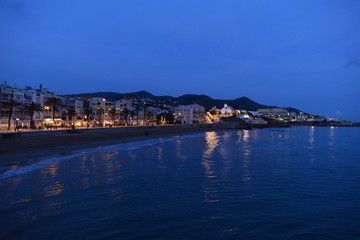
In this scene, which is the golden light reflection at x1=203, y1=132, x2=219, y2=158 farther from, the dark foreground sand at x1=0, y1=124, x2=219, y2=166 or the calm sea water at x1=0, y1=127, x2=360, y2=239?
the dark foreground sand at x1=0, y1=124, x2=219, y2=166

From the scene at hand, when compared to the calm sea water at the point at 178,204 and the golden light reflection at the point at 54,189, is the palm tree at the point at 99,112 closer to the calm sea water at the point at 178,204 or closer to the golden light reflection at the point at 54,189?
the calm sea water at the point at 178,204

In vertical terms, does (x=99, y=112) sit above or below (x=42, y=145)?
above

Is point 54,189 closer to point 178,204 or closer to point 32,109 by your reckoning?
point 178,204

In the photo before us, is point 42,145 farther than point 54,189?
Yes

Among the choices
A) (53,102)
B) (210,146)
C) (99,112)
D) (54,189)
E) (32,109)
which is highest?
(53,102)

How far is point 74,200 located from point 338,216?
10.4 meters

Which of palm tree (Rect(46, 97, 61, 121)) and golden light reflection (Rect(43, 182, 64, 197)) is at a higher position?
palm tree (Rect(46, 97, 61, 121))

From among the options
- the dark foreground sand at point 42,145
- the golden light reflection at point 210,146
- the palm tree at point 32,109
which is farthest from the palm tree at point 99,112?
the golden light reflection at point 210,146

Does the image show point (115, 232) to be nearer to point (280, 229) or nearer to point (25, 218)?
point (25, 218)

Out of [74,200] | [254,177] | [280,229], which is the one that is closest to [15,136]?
[74,200]

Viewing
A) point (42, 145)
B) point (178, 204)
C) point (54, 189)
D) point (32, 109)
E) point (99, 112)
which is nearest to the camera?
point (178, 204)

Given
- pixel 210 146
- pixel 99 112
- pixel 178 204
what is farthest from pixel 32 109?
pixel 178 204

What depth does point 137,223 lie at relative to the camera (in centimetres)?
848

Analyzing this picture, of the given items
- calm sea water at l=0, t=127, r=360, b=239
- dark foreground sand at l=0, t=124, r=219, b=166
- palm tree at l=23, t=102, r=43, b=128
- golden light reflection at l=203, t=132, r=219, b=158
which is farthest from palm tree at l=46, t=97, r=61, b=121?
calm sea water at l=0, t=127, r=360, b=239
